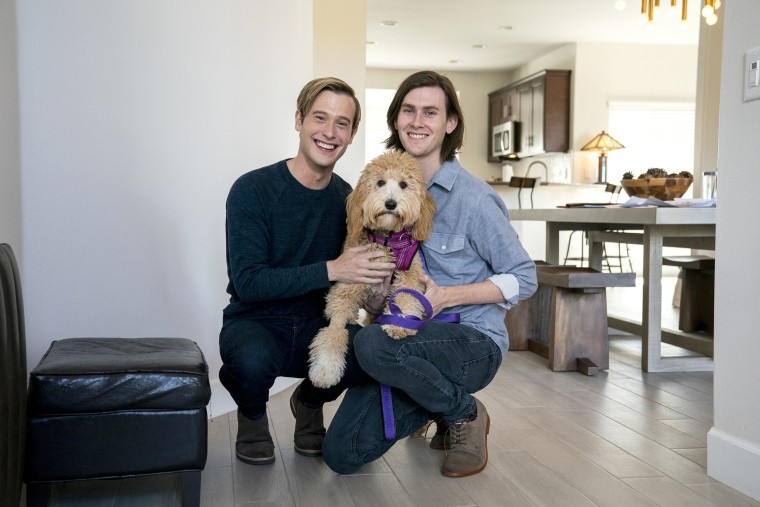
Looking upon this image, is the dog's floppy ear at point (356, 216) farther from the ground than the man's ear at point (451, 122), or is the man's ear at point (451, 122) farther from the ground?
the man's ear at point (451, 122)

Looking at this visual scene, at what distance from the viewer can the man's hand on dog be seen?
77.9 inches

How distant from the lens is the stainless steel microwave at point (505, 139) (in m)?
10.3

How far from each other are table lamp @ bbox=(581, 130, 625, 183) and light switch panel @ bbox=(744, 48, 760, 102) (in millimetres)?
7182

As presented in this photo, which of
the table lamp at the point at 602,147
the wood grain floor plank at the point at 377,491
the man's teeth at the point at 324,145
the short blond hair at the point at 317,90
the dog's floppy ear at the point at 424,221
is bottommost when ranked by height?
the wood grain floor plank at the point at 377,491

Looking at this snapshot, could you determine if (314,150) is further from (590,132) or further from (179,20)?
(590,132)

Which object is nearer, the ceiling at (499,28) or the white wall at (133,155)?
the white wall at (133,155)

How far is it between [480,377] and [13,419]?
3.75ft

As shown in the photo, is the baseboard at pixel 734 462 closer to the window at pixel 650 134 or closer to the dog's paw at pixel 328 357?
the dog's paw at pixel 328 357

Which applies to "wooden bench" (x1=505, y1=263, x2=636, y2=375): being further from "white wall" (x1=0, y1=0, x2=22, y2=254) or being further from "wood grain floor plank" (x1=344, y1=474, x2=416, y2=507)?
"white wall" (x1=0, y1=0, x2=22, y2=254)

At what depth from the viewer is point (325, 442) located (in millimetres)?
2129

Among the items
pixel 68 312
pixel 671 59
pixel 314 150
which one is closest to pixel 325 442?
pixel 314 150

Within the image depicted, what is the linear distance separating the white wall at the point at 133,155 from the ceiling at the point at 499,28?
191 inches

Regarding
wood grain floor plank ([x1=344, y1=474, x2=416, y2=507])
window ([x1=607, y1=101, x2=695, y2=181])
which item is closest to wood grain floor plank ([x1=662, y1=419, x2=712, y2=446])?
wood grain floor plank ([x1=344, y1=474, x2=416, y2=507])

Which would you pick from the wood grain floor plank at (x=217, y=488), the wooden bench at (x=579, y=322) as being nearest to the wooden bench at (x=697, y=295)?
the wooden bench at (x=579, y=322)
